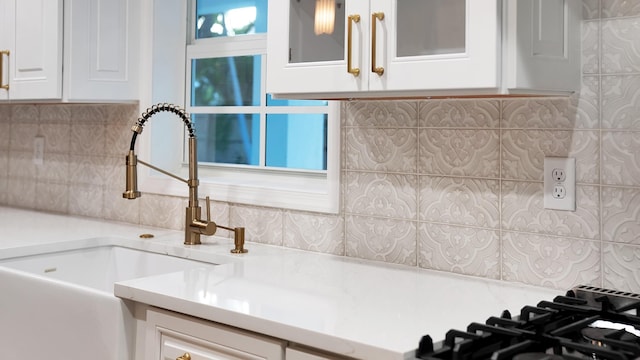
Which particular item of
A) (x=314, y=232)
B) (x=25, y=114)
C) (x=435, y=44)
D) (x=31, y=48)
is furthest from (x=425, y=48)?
(x=25, y=114)

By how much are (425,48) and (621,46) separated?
44cm

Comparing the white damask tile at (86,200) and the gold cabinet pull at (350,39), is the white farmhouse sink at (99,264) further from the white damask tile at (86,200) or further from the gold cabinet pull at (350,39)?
the gold cabinet pull at (350,39)

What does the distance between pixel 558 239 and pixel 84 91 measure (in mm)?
1769

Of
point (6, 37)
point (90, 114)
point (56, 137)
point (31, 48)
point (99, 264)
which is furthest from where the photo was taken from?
point (56, 137)

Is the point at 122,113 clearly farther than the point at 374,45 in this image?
Yes

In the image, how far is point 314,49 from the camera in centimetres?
182

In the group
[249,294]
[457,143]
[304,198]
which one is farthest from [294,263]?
[457,143]

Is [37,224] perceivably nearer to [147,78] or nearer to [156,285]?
[147,78]

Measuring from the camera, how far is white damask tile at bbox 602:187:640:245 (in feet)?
5.32

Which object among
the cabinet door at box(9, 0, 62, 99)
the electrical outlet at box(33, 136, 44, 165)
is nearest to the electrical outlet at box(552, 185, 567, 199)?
the cabinet door at box(9, 0, 62, 99)

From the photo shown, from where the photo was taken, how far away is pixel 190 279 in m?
1.76

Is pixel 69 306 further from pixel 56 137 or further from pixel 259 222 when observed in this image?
pixel 56 137

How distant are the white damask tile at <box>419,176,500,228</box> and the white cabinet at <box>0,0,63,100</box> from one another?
4.85ft

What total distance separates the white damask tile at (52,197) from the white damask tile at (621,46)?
7.47ft
